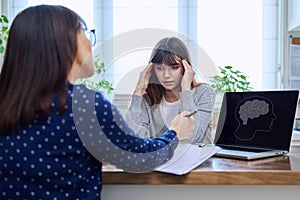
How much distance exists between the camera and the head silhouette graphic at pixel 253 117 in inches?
44.7

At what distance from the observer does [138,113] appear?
1.27m

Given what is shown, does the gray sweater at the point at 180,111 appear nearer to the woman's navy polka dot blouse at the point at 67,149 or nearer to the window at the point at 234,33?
the woman's navy polka dot blouse at the point at 67,149

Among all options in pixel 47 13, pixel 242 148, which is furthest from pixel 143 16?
pixel 47 13

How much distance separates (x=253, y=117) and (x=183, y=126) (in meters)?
0.26

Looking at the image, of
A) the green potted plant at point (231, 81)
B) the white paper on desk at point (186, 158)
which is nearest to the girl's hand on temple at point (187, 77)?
the white paper on desk at point (186, 158)

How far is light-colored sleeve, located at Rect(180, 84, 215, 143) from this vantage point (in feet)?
3.91

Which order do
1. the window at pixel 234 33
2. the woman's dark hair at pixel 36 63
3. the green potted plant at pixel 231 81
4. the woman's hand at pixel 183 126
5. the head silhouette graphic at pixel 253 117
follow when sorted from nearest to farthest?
the woman's dark hair at pixel 36 63 < the woman's hand at pixel 183 126 < the head silhouette graphic at pixel 253 117 < the green potted plant at pixel 231 81 < the window at pixel 234 33

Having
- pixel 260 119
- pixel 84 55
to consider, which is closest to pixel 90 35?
pixel 84 55

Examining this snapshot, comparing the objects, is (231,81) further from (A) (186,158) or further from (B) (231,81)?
(A) (186,158)

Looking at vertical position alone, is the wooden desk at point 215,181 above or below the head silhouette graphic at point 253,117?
below

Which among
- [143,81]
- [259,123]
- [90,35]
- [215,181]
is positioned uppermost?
[90,35]

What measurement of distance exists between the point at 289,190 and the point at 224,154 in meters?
0.22

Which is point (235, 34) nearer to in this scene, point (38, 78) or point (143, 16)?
point (143, 16)

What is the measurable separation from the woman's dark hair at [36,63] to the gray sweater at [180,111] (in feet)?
1.45
